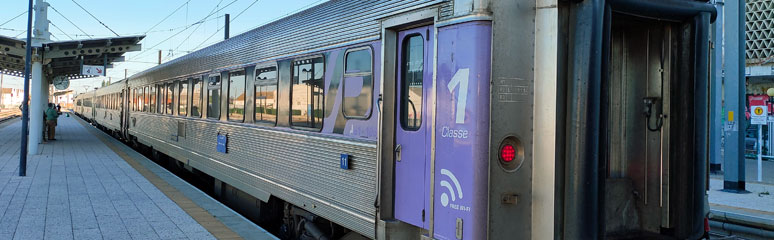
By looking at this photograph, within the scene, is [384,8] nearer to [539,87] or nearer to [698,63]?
[539,87]

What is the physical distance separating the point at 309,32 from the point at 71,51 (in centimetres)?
1357

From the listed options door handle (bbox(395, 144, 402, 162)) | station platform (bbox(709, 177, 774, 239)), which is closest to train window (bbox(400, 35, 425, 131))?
door handle (bbox(395, 144, 402, 162))

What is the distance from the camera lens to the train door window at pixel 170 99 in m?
13.1

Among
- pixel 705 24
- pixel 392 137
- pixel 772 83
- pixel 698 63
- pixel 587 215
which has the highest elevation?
pixel 772 83

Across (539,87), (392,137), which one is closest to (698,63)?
(539,87)

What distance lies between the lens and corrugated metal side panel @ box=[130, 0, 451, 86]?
5.00 meters

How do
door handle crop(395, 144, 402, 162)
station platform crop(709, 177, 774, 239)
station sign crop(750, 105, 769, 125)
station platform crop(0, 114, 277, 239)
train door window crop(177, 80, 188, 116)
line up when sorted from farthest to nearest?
station sign crop(750, 105, 769, 125) < train door window crop(177, 80, 188, 116) < station platform crop(709, 177, 774, 239) < station platform crop(0, 114, 277, 239) < door handle crop(395, 144, 402, 162)

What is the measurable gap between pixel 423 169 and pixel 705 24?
237 cm

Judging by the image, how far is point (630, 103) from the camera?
4469 millimetres

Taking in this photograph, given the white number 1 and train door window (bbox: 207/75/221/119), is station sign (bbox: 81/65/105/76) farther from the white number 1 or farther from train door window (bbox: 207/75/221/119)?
the white number 1

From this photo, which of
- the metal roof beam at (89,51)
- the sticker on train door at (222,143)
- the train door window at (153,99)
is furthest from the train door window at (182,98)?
the metal roof beam at (89,51)

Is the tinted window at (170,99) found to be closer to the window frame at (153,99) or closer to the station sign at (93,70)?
the window frame at (153,99)

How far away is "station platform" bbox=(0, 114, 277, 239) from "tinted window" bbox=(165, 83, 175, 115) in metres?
1.37

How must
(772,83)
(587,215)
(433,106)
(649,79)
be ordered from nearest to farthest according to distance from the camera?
(587,215)
(433,106)
(649,79)
(772,83)
